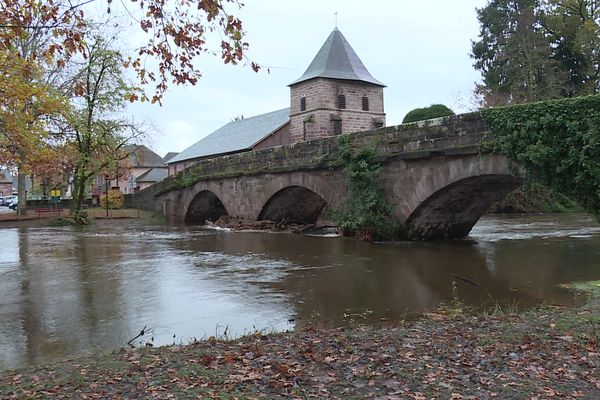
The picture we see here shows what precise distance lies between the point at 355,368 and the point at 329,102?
113ft

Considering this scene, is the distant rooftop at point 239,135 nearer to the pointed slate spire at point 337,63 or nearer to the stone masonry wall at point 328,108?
the stone masonry wall at point 328,108

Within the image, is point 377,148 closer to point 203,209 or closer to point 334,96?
point 203,209

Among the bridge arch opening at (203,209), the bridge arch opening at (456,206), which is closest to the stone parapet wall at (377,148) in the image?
the bridge arch opening at (456,206)

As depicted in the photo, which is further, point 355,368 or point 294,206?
point 294,206

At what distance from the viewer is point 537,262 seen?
1201 cm

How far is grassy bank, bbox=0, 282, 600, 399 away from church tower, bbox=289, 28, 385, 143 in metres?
33.1

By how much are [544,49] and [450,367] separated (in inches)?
1224

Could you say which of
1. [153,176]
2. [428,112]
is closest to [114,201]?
[428,112]

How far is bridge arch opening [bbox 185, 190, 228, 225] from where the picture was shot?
29391 millimetres

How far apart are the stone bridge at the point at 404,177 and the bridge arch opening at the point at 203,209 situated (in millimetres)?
4244

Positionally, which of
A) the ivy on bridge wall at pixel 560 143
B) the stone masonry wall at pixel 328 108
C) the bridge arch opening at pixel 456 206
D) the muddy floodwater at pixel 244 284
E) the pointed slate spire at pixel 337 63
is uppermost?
the pointed slate spire at pixel 337 63

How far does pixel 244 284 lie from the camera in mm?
9961

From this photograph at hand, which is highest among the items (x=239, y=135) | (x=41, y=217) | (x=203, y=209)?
(x=239, y=135)

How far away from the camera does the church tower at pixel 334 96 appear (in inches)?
1500
